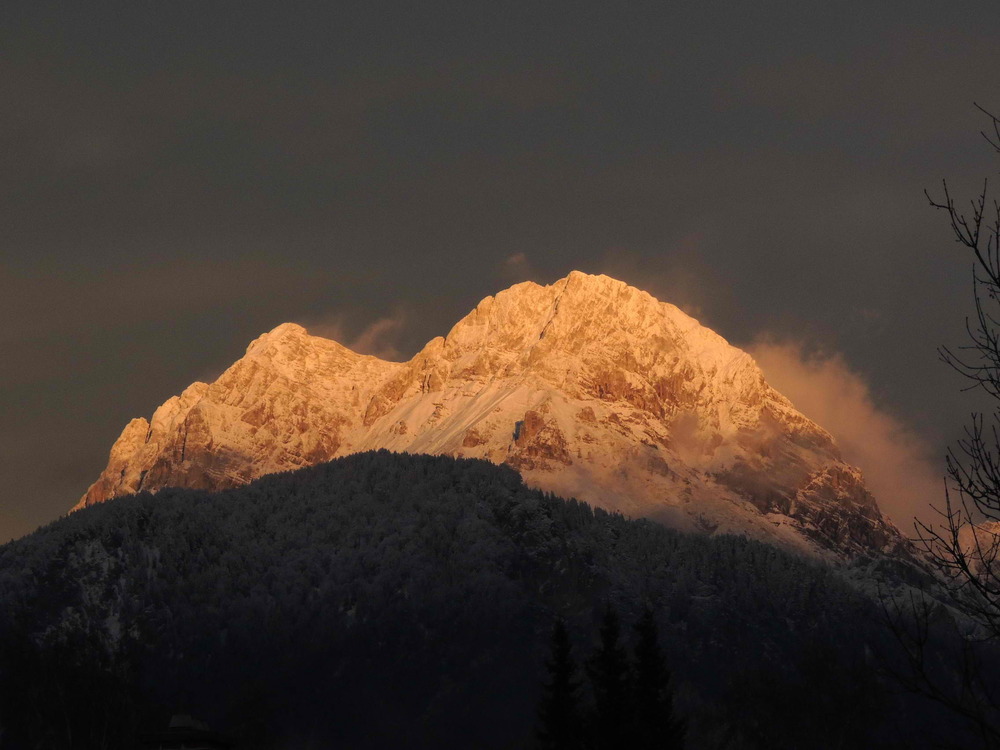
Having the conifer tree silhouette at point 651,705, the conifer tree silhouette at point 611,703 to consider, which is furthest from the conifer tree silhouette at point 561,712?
the conifer tree silhouette at point 651,705

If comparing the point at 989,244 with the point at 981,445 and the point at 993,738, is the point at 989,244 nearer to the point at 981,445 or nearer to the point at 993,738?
the point at 981,445

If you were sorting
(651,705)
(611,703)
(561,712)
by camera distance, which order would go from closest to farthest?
(611,703)
(651,705)
(561,712)

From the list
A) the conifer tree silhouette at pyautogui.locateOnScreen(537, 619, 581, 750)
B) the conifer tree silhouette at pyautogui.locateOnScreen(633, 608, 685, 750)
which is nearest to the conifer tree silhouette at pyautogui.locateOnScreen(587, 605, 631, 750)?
the conifer tree silhouette at pyautogui.locateOnScreen(633, 608, 685, 750)

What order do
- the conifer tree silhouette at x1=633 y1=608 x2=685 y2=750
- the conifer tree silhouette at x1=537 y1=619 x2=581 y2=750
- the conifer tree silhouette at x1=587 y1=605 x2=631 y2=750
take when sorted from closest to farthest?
the conifer tree silhouette at x1=587 y1=605 x2=631 y2=750, the conifer tree silhouette at x1=633 y1=608 x2=685 y2=750, the conifer tree silhouette at x1=537 y1=619 x2=581 y2=750

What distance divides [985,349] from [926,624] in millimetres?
4784

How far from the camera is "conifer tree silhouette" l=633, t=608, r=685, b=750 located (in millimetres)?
97750

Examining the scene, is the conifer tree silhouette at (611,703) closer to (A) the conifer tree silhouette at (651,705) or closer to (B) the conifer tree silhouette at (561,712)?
(A) the conifer tree silhouette at (651,705)

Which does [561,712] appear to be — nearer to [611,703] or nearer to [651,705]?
[651,705]

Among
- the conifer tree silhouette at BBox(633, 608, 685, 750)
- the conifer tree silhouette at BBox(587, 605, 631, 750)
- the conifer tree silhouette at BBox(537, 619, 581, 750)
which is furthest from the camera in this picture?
the conifer tree silhouette at BBox(537, 619, 581, 750)

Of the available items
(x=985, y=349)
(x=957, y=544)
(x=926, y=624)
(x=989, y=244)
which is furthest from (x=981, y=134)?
(x=926, y=624)

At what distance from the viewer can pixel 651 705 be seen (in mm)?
105500

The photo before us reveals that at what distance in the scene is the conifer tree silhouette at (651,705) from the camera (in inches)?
3848

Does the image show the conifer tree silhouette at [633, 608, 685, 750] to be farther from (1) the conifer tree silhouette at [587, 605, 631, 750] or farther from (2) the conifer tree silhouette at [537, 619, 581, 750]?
(2) the conifer tree silhouette at [537, 619, 581, 750]

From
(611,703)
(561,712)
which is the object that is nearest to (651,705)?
(561,712)
